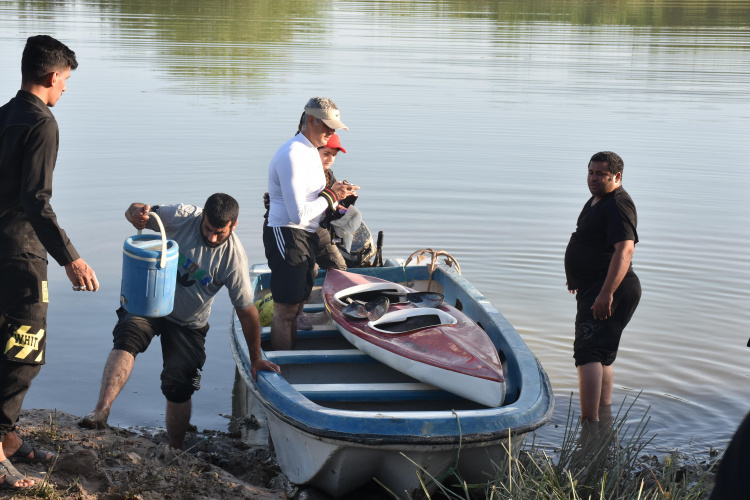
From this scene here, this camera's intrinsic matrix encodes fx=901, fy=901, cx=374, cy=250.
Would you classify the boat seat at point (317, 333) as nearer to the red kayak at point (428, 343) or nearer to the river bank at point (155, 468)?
the red kayak at point (428, 343)

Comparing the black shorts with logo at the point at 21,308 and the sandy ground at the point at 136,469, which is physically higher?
the black shorts with logo at the point at 21,308

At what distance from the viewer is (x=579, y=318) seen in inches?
240

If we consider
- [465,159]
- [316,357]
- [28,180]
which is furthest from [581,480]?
[465,159]

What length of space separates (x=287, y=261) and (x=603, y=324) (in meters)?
2.18

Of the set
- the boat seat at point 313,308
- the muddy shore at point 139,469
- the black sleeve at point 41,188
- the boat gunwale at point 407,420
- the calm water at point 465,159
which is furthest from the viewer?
the calm water at point 465,159

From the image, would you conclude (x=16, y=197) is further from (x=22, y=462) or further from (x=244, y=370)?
(x=244, y=370)

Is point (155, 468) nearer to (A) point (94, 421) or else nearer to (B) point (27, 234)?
(A) point (94, 421)

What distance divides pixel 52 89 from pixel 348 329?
2768 millimetres

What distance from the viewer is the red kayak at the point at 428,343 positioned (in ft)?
17.7

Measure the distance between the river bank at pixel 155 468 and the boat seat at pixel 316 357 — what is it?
63 cm

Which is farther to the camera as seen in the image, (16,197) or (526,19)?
(526,19)

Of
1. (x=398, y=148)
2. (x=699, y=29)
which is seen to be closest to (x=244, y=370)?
(x=398, y=148)

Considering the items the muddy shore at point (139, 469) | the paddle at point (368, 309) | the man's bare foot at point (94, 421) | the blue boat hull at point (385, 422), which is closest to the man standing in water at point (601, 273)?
the blue boat hull at point (385, 422)

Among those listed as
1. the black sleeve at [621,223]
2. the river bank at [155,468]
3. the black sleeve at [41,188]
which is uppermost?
the black sleeve at [41,188]
